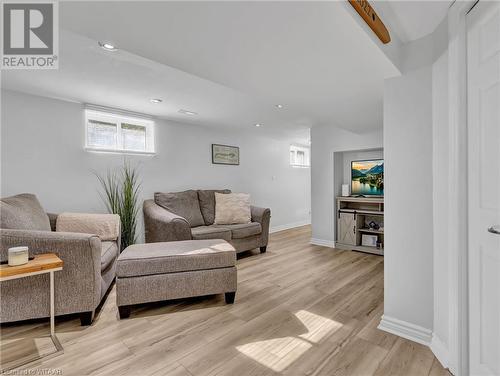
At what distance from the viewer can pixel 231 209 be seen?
3986 mm

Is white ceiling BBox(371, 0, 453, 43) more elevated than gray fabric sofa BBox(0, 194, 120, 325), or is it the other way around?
white ceiling BBox(371, 0, 453, 43)

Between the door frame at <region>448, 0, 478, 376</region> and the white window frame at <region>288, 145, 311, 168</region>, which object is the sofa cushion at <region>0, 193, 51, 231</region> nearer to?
the door frame at <region>448, 0, 478, 376</region>

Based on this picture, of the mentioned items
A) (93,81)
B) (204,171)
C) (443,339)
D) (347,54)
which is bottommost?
(443,339)

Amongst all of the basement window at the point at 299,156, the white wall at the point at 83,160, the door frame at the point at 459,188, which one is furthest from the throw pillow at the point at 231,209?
the door frame at the point at 459,188

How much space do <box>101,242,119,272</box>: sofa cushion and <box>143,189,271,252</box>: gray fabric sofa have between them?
26.2 inches

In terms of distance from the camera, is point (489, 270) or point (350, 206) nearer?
point (489, 270)

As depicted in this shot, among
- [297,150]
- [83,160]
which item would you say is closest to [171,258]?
[83,160]

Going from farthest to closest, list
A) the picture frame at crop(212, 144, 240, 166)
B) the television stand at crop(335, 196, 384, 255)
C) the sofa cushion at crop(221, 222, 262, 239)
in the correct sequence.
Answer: the picture frame at crop(212, 144, 240, 166) → the television stand at crop(335, 196, 384, 255) → the sofa cushion at crop(221, 222, 262, 239)

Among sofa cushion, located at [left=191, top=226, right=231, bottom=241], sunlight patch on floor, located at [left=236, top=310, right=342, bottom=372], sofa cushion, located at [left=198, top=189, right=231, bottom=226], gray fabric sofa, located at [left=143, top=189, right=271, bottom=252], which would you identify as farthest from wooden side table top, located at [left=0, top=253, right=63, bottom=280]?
sofa cushion, located at [left=198, top=189, right=231, bottom=226]

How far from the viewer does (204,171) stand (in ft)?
Answer: 14.6

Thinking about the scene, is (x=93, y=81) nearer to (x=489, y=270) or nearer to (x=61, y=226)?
(x=61, y=226)

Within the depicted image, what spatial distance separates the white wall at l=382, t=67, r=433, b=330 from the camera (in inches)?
66.0

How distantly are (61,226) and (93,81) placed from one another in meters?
1.53

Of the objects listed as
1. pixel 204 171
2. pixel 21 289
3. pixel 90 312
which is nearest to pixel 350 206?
pixel 204 171
